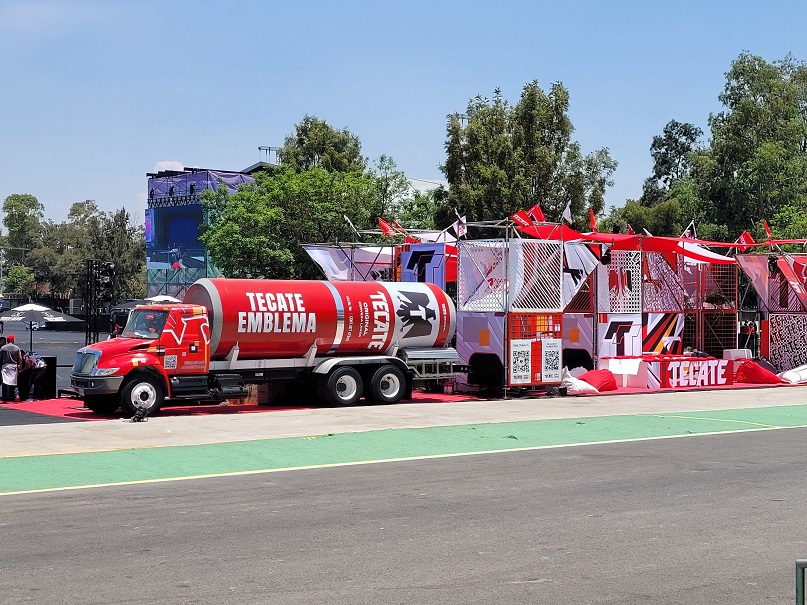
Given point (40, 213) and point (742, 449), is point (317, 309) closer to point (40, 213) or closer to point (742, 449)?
point (742, 449)

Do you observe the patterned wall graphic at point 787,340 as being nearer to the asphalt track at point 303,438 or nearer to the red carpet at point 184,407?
the red carpet at point 184,407

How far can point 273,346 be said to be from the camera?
21.8 metres

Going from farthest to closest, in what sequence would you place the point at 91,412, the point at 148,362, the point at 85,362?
1. the point at 91,412
2. the point at 85,362
3. the point at 148,362

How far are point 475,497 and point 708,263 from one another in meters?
19.9

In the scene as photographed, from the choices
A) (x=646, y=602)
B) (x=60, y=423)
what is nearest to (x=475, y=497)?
(x=646, y=602)

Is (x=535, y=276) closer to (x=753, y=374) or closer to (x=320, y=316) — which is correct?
(x=320, y=316)

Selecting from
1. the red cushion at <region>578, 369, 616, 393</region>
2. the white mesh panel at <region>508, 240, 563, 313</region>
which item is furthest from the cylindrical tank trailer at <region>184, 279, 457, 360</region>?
the red cushion at <region>578, 369, 616, 393</region>

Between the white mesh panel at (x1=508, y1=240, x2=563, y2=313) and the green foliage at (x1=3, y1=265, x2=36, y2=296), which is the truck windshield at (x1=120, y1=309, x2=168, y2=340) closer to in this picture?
the white mesh panel at (x1=508, y1=240, x2=563, y2=313)

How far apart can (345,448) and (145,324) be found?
697cm

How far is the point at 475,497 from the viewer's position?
11.3 m

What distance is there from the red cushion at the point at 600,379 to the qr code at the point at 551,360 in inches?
49.2

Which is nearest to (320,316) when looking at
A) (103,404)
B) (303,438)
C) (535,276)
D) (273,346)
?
(273,346)

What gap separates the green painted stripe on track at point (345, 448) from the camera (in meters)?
13.1

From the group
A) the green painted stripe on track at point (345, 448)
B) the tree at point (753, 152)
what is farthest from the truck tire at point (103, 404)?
the tree at point (753, 152)
